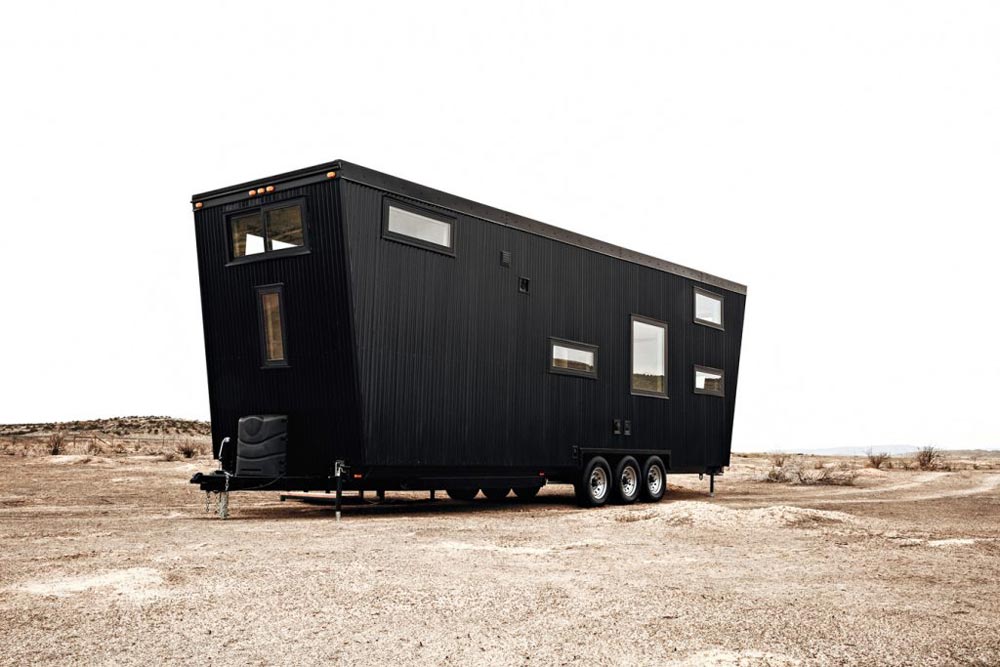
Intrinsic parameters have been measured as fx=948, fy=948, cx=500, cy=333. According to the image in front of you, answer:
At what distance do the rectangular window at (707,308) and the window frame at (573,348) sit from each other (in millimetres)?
3518

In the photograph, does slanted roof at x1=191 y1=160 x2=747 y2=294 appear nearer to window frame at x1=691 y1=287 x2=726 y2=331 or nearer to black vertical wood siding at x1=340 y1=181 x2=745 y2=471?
black vertical wood siding at x1=340 y1=181 x2=745 y2=471

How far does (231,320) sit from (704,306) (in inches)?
384

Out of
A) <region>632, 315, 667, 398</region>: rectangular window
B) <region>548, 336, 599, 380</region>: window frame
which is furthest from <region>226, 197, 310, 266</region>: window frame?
<region>632, 315, 667, 398</region>: rectangular window

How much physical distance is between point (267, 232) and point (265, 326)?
1312mm

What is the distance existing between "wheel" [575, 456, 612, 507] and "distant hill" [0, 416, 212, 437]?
38.9 metres

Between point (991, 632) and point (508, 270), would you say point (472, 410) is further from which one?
point (991, 632)

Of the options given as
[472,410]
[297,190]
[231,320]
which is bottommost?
[472,410]

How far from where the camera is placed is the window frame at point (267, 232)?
1257 centimetres

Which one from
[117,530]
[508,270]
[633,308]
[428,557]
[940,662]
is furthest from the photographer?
[633,308]

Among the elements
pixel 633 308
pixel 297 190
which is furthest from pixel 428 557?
pixel 633 308

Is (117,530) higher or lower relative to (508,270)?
lower

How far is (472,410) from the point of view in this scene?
46.0 ft

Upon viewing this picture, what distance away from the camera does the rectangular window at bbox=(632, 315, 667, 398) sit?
17203 millimetres

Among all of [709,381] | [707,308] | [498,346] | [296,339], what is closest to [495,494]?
[498,346]
